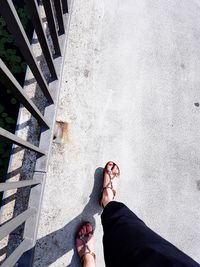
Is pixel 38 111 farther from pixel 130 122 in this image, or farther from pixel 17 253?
pixel 130 122

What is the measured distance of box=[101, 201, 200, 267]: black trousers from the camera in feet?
5.58

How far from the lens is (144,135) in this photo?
2771mm

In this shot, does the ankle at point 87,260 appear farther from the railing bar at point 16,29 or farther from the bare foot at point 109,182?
the railing bar at point 16,29

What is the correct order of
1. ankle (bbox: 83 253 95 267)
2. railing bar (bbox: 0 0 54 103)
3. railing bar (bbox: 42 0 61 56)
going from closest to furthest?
1. railing bar (bbox: 0 0 54 103)
2. railing bar (bbox: 42 0 61 56)
3. ankle (bbox: 83 253 95 267)

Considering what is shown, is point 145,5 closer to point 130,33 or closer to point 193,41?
point 130,33

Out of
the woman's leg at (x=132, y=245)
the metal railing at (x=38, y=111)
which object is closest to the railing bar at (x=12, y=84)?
the metal railing at (x=38, y=111)

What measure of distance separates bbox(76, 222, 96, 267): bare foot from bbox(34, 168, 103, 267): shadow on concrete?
0.06 metres

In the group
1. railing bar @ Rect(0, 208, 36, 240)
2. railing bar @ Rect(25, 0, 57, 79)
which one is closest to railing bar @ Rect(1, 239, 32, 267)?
railing bar @ Rect(0, 208, 36, 240)

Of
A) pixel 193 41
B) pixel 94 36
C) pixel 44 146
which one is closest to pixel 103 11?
pixel 94 36

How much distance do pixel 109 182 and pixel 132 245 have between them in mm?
706

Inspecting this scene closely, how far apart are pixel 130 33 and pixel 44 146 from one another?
50.5 inches

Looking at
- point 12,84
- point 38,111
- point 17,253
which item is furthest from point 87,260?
point 12,84

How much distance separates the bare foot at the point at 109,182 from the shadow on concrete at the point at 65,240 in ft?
0.28

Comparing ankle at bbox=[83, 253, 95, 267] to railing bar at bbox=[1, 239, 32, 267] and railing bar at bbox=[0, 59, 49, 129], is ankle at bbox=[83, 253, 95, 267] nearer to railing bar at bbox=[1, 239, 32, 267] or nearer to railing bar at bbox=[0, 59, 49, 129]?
railing bar at bbox=[1, 239, 32, 267]
